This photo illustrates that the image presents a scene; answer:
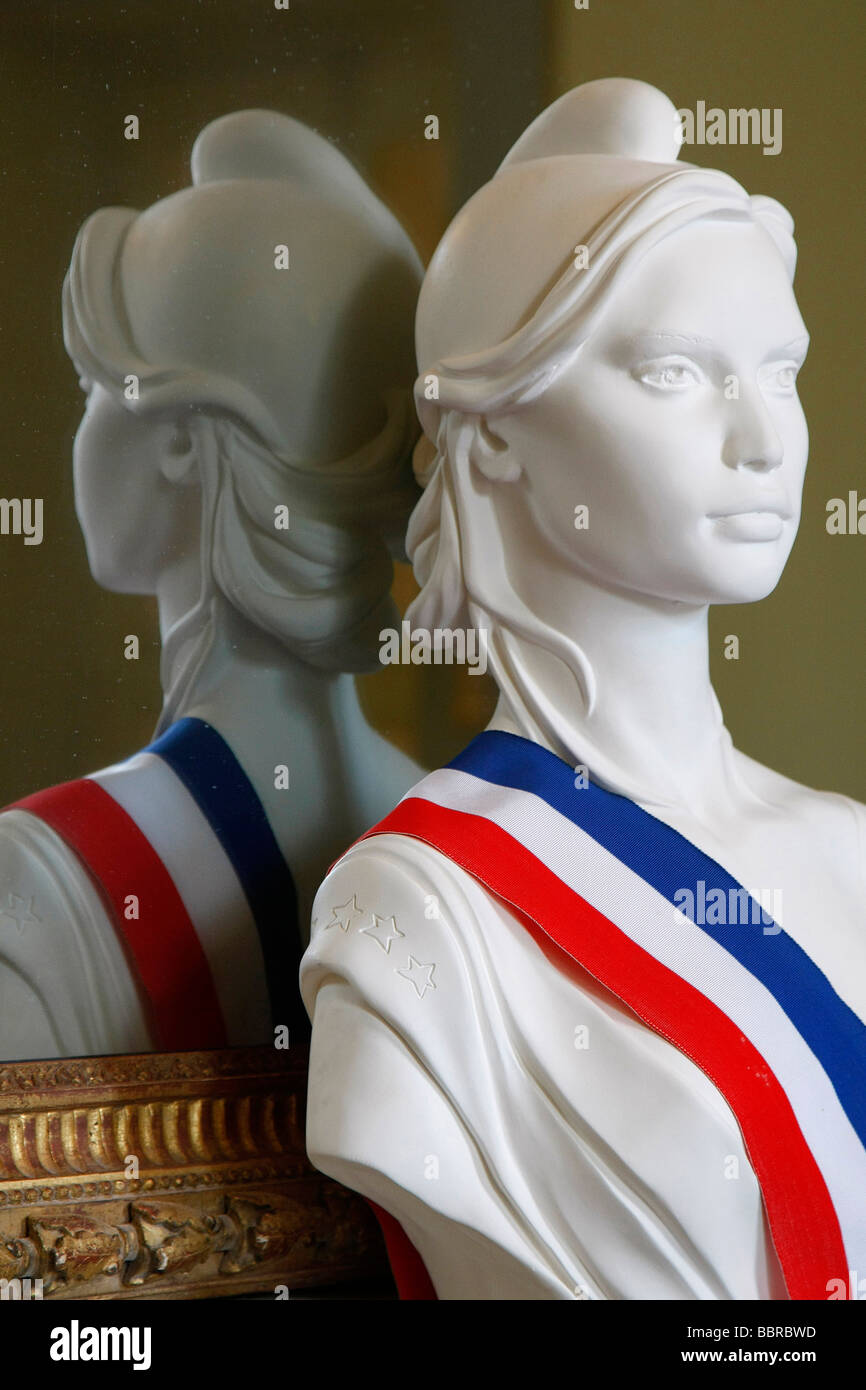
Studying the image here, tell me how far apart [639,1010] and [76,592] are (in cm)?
76

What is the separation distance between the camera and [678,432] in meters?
1.74

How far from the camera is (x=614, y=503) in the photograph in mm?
1766

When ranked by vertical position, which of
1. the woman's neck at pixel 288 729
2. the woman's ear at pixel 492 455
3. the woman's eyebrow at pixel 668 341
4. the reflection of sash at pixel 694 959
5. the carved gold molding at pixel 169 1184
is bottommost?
the carved gold molding at pixel 169 1184

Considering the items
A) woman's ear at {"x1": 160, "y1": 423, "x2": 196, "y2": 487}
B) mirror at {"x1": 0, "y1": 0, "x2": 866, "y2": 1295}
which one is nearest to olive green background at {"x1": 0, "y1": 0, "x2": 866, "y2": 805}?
mirror at {"x1": 0, "y1": 0, "x2": 866, "y2": 1295}

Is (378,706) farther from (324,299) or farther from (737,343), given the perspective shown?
(737,343)

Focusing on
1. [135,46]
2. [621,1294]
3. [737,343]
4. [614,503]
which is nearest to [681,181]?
[737,343]

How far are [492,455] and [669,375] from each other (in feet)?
0.67

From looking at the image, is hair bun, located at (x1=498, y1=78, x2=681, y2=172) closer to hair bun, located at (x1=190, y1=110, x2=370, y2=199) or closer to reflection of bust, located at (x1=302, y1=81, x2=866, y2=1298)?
reflection of bust, located at (x1=302, y1=81, x2=866, y2=1298)

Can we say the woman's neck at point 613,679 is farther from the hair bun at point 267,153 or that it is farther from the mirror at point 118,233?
the hair bun at point 267,153

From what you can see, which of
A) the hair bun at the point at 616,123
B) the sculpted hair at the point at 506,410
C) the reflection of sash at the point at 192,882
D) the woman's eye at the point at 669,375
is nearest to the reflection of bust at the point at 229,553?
the reflection of sash at the point at 192,882

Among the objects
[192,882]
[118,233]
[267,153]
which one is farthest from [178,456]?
[192,882]

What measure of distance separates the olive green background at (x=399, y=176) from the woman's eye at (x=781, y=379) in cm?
54

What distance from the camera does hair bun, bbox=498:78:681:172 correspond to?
188 cm

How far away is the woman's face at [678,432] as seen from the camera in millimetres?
1741
